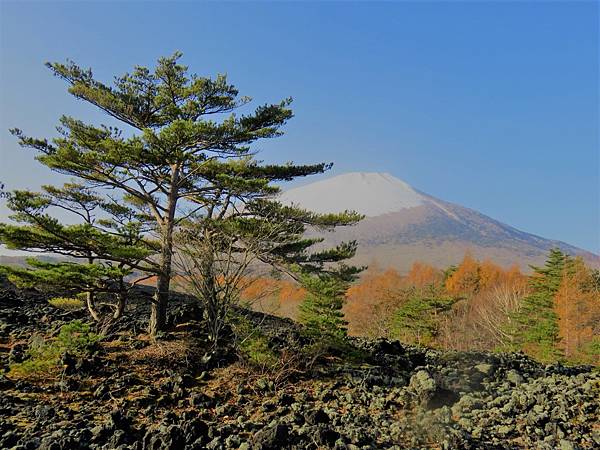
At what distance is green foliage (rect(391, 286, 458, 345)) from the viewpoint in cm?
2439

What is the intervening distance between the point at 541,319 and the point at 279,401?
2133 centimetres

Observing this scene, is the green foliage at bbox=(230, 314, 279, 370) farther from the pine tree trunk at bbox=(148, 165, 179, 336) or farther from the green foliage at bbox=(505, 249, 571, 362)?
the green foliage at bbox=(505, 249, 571, 362)

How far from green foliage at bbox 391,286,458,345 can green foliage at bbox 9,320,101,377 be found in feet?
65.9

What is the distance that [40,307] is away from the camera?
1084 cm

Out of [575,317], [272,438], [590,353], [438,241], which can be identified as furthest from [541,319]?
[438,241]

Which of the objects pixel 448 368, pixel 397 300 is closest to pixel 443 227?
pixel 397 300

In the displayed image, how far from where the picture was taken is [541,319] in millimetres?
22781

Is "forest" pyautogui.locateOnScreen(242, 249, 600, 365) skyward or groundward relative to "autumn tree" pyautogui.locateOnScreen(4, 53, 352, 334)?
groundward

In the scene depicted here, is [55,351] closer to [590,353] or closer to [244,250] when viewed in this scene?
[244,250]

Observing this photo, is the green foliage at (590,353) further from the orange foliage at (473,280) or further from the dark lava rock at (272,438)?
the orange foliage at (473,280)

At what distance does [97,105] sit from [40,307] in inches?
217

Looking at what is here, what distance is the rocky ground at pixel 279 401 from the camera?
4852mm

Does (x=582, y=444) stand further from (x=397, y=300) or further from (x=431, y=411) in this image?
(x=397, y=300)

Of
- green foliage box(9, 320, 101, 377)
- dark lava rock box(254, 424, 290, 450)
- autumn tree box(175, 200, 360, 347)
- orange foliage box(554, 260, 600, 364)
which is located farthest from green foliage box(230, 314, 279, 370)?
orange foliage box(554, 260, 600, 364)
